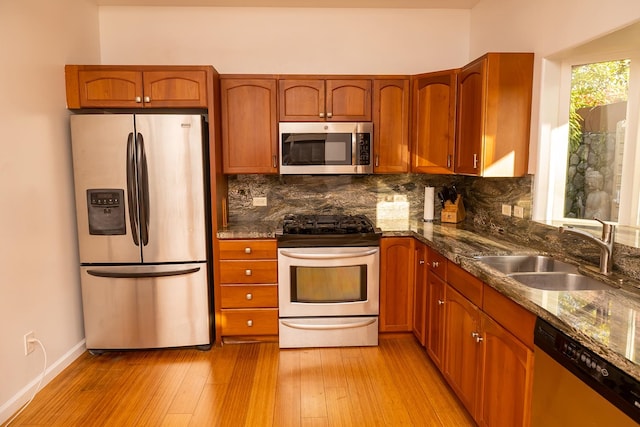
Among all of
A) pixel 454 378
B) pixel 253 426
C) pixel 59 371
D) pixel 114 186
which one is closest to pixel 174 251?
pixel 114 186

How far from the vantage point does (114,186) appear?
9.64ft

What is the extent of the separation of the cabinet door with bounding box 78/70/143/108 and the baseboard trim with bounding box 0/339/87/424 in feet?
5.88

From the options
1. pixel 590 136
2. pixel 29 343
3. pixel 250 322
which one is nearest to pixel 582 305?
pixel 590 136

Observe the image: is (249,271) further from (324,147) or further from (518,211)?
(518,211)

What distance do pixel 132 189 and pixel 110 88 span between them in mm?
772

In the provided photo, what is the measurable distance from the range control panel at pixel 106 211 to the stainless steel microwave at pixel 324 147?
1.22 meters

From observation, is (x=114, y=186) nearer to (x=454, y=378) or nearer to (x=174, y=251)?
(x=174, y=251)

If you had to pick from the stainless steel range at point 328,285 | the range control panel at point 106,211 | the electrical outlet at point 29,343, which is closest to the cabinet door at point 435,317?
the stainless steel range at point 328,285

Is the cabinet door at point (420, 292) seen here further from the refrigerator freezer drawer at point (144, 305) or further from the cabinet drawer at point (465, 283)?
the refrigerator freezer drawer at point (144, 305)

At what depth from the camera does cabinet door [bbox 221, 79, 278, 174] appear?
3.31 m

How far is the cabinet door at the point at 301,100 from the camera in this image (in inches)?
131

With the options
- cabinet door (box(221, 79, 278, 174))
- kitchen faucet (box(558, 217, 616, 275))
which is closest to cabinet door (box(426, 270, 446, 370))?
kitchen faucet (box(558, 217, 616, 275))

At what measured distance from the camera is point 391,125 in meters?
3.42

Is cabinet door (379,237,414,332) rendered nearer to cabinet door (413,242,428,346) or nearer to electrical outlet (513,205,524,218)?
cabinet door (413,242,428,346)
